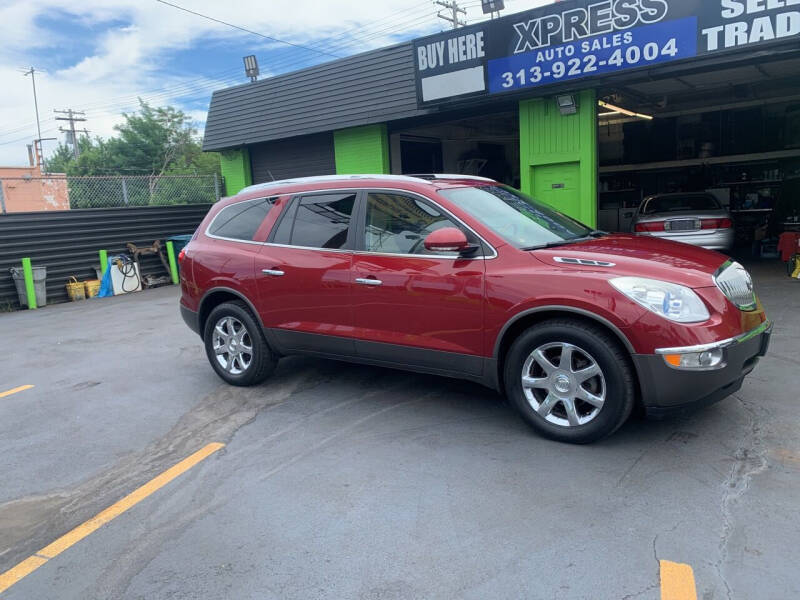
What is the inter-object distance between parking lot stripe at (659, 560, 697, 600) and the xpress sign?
769 cm

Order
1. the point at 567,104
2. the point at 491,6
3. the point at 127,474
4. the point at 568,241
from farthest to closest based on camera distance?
1. the point at 491,6
2. the point at 567,104
3. the point at 568,241
4. the point at 127,474

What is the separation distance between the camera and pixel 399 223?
15.8ft

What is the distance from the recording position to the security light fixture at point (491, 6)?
11.4 m

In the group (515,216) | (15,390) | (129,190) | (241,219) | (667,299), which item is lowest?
(15,390)

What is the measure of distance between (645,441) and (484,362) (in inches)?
46.4

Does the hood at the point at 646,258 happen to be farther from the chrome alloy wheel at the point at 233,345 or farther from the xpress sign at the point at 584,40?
the xpress sign at the point at 584,40

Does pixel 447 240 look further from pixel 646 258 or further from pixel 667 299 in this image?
pixel 667 299

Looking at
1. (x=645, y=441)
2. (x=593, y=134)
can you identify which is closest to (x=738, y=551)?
(x=645, y=441)

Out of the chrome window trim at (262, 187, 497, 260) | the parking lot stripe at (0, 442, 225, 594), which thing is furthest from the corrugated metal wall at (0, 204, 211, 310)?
the parking lot stripe at (0, 442, 225, 594)

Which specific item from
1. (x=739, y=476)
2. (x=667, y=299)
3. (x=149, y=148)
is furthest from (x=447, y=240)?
(x=149, y=148)

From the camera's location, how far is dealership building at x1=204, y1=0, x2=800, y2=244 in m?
8.75

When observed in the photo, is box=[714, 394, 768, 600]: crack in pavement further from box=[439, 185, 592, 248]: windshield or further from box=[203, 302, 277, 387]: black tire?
box=[203, 302, 277, 387]: black tire

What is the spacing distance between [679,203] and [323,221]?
969cm

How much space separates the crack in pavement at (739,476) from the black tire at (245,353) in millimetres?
3815
